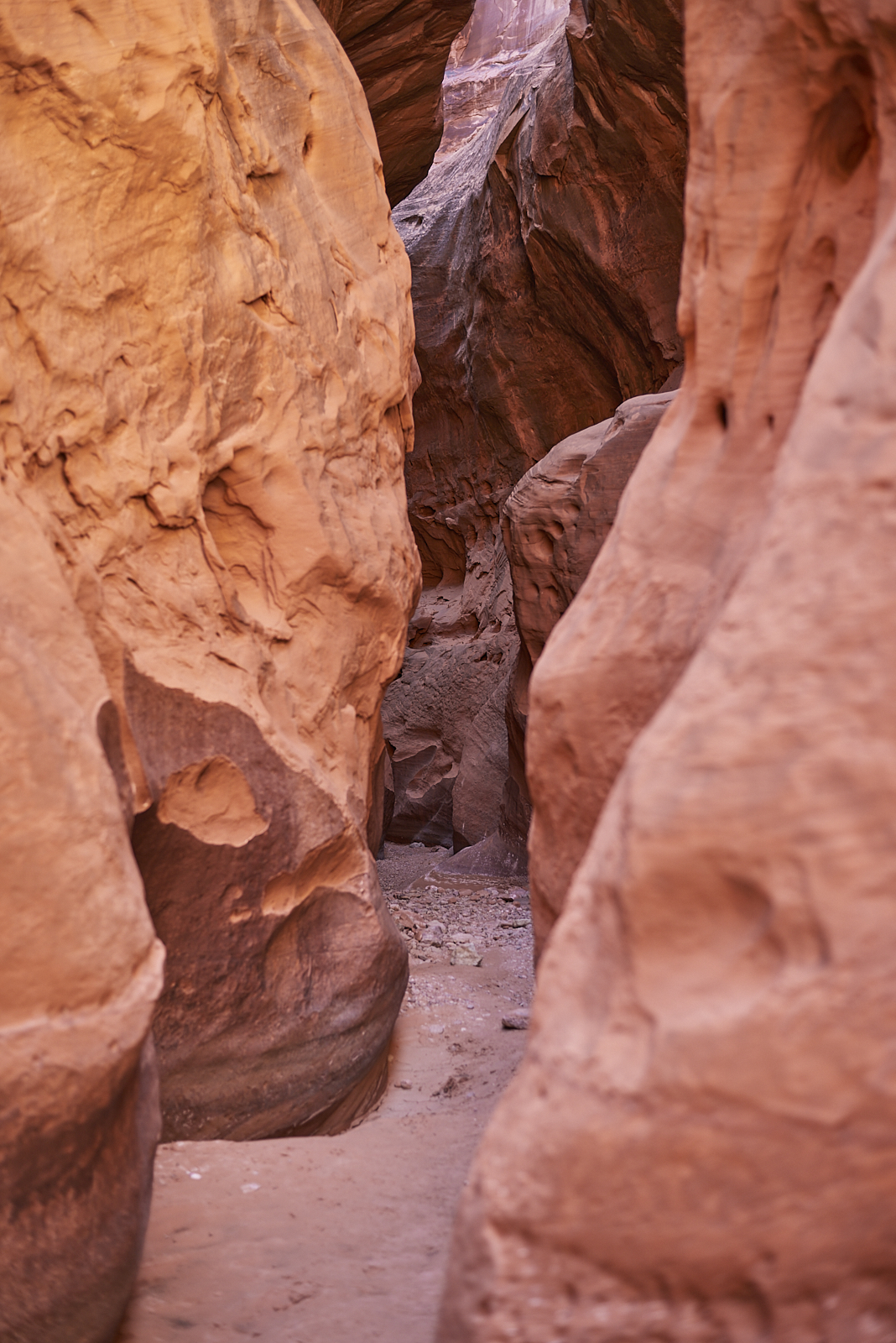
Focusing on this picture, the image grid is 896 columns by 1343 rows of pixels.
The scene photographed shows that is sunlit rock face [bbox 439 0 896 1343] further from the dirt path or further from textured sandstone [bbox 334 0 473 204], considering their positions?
textured sandstone [bbox 334 0 473 204]

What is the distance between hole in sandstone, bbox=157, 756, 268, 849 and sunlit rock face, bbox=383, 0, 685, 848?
5100 mm

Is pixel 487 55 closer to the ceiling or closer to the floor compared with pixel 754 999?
closer to the ceiling

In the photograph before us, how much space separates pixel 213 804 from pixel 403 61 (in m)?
7.60

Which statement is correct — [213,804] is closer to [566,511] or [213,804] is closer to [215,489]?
[215,489]

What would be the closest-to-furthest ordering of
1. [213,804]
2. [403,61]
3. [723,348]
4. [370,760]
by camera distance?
[723,348], [213,804], [370,760], [403,61]

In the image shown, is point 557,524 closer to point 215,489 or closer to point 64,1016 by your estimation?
point 215,489

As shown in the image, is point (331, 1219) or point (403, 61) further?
point (403, 61)

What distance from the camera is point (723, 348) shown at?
2.26 meters

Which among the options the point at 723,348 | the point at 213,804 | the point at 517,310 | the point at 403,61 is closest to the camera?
the point at 723,348

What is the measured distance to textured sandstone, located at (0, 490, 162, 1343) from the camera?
76.8 inches

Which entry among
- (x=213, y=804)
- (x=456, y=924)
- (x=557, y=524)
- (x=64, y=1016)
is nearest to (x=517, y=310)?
(x=557, y=524)

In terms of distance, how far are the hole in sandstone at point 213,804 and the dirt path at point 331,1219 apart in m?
1.00

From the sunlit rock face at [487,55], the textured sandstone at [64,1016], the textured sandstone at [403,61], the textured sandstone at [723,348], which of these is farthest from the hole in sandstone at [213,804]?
the sunlit rock face at [487,55]

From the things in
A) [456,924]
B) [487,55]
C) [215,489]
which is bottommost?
[456,924]
